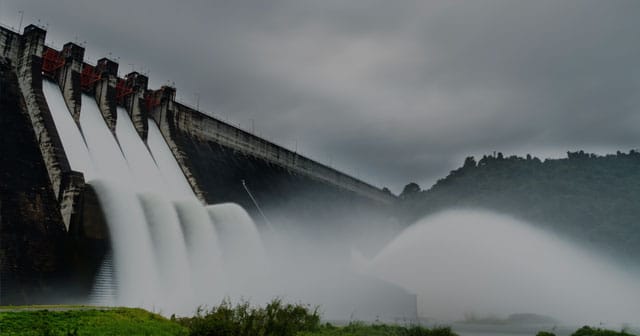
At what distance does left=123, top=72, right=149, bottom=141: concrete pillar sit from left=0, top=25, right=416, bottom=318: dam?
0.08 metres

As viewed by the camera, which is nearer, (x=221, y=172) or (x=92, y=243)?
(x=92, y=243)

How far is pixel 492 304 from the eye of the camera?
3512 centimetres

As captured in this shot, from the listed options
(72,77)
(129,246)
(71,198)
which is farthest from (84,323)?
(72,77)

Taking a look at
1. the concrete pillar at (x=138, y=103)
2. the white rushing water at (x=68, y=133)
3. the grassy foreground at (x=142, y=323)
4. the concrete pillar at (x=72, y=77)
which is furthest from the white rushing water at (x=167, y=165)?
the grassy foreground at (x=142, y=323)

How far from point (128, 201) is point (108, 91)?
37.7ft

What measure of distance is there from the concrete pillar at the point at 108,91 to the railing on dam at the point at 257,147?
590 centimetres

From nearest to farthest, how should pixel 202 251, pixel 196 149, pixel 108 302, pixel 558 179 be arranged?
pixel 108 302 < pixel 202 251 < pixel 196 149 < pixel 558 179

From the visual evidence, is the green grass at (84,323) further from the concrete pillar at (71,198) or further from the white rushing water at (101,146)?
the white rushing water at (101,146)

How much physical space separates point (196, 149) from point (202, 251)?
535 inches

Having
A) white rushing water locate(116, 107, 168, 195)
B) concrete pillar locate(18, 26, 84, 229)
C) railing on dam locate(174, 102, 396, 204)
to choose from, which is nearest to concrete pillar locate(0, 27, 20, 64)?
concrete pillar locate(18, 26, 84, 229)

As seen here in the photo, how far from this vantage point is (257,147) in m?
47.5

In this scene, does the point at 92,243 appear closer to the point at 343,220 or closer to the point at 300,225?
the point at 300,225

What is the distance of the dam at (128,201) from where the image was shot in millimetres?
20297

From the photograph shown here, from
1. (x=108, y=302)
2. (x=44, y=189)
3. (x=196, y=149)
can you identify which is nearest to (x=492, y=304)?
(x=196, y=149)
